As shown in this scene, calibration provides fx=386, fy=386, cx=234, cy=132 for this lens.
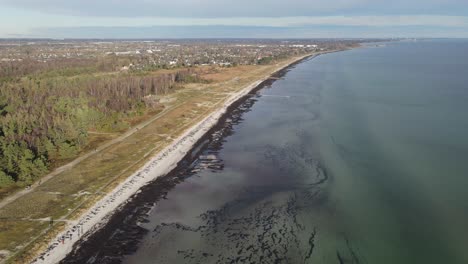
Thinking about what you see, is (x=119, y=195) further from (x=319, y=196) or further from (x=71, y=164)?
(x=319, y=196)

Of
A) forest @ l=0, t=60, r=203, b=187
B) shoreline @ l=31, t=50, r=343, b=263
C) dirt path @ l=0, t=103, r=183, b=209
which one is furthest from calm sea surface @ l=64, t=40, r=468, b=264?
forest @ l=0, t=60, r=203, b=187

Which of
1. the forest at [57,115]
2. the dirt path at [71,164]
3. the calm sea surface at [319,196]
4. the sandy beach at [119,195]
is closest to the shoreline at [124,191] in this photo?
the sandy beach at [119,195]

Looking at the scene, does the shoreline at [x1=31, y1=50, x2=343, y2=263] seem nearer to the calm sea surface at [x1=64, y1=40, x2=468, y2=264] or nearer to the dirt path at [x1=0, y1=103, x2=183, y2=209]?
the calm sea surface at [x1=64, y1=40, x2=468, y2=264]

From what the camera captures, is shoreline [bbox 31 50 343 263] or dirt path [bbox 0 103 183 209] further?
dirt path [bbox 0 103 183 209]

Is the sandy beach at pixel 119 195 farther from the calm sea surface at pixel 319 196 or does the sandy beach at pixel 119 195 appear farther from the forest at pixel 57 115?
the forest at pixel 57 115

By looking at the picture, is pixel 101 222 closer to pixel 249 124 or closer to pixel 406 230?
pixel 406 230
